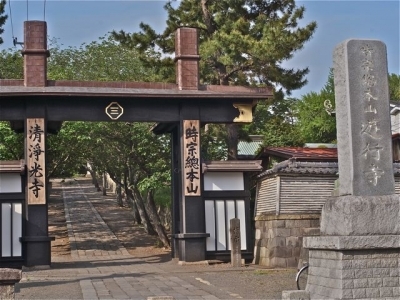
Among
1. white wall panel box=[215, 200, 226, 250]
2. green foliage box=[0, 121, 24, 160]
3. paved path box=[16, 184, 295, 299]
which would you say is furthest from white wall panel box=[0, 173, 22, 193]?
white wall panel box=[215, 200, 226, 250]

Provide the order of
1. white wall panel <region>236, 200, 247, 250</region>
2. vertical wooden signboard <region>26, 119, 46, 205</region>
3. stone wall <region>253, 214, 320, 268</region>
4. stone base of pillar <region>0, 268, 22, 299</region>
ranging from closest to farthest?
stone base of pillar <region>0, 268, 22, 299</region>, stone wall <region>253, 214, 320, 268</region>, vertical wooden signboard <region>26, 119, 46, 205</region>, white wall panel <region>236, 200, 247, 250</region>

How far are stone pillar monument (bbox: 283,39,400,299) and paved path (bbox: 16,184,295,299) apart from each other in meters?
2.39

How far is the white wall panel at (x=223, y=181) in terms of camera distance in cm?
1984

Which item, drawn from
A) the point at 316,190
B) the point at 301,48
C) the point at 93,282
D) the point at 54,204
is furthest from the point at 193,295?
the point at 54,204

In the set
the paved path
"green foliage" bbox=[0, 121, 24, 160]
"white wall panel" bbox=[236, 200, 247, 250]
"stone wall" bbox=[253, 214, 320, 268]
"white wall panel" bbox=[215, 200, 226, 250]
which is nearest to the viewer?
the paved path

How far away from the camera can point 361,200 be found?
9.66 meters

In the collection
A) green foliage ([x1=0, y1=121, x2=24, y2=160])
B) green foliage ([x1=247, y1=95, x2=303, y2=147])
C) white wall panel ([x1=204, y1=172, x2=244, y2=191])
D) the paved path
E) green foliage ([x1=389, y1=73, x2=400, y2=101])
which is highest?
green foliage ([x1=389, y1=73, x2=400, y2=101])

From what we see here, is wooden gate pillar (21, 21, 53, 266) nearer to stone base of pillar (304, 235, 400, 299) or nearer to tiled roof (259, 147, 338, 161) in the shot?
tiled roof (259, 147, 338, 161)

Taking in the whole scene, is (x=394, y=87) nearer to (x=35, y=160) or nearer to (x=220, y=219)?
(x=220, y=219)

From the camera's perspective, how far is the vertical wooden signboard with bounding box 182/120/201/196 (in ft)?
63.8

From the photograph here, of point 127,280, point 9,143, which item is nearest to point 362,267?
point 127,280

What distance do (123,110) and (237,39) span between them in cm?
412

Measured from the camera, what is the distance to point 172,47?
23672mm

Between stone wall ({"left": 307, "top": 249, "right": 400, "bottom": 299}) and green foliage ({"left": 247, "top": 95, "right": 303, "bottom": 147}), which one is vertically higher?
green foliage ({"left": 247, "top": 95, "right": 303, "bottom": 147})
